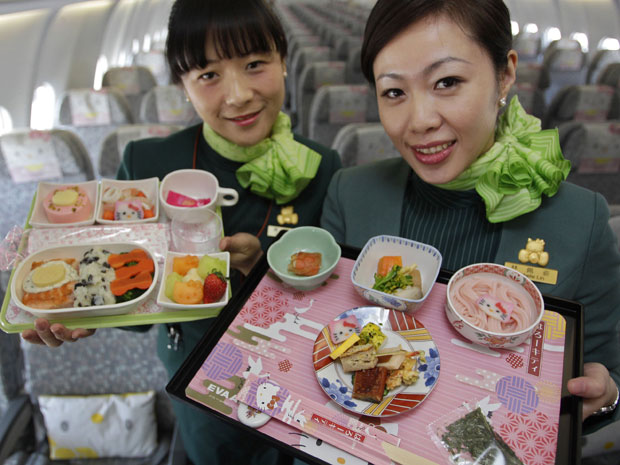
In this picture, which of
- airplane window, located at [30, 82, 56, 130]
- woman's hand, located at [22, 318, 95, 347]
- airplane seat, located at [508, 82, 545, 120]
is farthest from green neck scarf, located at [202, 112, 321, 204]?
airplane window, located at [30, 82, 56, 130]

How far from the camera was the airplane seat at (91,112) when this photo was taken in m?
3.38

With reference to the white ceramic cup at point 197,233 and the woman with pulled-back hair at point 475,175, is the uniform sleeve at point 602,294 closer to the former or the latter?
the woman with pulled-back hair at point 475,175

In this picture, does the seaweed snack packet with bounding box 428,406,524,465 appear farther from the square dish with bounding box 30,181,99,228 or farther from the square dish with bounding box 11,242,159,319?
the square dish with bounding box 30,181,99,228

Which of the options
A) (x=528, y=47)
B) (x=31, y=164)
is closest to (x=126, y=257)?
(x=31, y=164)

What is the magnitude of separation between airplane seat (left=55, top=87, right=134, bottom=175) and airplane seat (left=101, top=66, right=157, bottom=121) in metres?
1.42

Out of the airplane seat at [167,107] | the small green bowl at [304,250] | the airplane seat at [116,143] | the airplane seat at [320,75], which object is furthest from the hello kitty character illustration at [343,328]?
the airplane seat at [320,75]

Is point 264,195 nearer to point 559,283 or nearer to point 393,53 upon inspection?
point 393,53

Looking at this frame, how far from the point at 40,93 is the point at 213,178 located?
4.82 m

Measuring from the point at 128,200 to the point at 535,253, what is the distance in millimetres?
1339

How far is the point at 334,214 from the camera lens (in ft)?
4.63

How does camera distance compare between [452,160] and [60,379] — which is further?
[60,379]

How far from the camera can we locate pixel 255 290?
110cm

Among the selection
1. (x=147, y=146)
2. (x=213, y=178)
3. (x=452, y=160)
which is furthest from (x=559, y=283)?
(x=147, y=146)

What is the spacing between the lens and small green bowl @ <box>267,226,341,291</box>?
1.07 metres
